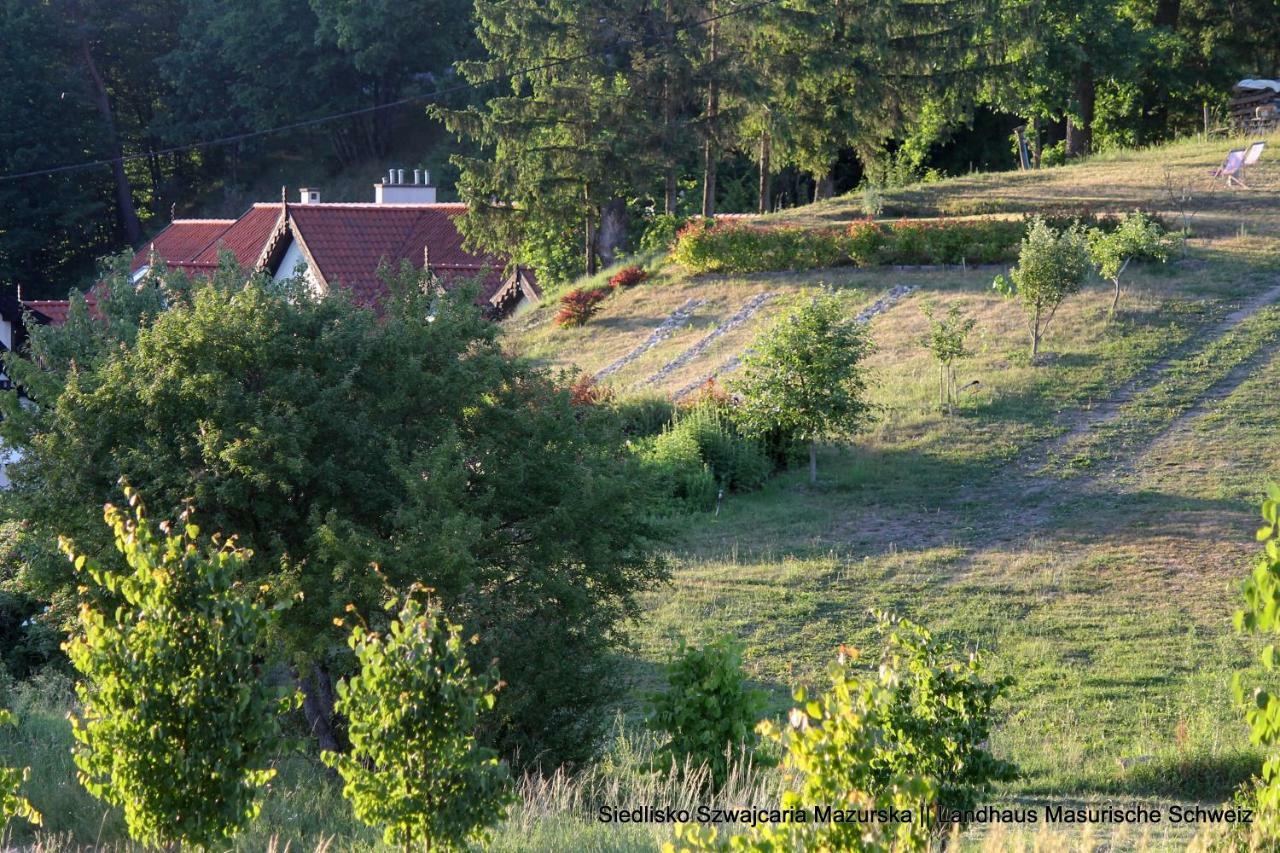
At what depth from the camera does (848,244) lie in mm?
28156

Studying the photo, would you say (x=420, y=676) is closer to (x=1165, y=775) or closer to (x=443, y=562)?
(x=443, y=562)

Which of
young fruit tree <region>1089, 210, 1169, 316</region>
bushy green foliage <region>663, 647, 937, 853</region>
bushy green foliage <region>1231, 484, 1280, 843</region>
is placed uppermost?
young fruit tree <region>1089, 210, 1169, 316</region>

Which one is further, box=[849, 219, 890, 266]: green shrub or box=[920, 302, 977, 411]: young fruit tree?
box=[849, 219, 890, 266]: green shrub

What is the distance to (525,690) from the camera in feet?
29.9

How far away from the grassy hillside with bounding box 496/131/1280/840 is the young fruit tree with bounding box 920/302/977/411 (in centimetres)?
27

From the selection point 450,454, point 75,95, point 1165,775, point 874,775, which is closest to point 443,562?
point 450,454

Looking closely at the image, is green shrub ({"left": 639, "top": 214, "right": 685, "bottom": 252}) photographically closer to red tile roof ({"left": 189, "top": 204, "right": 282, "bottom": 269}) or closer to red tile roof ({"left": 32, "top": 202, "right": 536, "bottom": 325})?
red tile roof ({"left": 32, "top": 202, "right": 536, "bottom": 325})

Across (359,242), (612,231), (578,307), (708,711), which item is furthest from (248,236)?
(708,711)

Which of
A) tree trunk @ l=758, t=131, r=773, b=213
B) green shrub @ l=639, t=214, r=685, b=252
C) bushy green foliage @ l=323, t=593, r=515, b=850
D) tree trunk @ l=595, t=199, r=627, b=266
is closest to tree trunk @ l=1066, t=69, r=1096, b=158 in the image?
tree trunk @ l=758, t=131, r=773, b=213

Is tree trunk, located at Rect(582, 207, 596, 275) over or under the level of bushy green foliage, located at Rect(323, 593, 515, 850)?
over

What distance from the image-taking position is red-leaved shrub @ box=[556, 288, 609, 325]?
29609mm

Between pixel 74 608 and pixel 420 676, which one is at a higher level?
pixel 420 676

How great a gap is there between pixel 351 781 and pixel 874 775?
1998 mm

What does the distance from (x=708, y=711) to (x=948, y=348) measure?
12361mm
